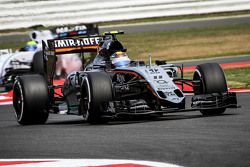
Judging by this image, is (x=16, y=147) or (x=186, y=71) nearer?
(x=16, y=147)

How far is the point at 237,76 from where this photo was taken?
21.3 meters

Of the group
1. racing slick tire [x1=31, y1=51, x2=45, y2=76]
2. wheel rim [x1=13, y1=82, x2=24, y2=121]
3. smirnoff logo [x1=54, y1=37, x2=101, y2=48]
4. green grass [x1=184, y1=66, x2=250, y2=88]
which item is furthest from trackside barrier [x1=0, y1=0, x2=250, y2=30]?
wheel rim [x1=13, y1=82, x2=24, y2=121]

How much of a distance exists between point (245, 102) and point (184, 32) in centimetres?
1758

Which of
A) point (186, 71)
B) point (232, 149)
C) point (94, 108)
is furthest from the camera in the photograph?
point (186, 71)

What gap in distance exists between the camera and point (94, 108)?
11688 mm

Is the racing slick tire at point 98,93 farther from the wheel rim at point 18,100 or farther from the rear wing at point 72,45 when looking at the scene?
the rear wing at point 72,45

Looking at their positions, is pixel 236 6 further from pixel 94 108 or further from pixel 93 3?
pixel 94 108

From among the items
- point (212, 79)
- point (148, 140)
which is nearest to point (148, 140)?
point (148, 140)

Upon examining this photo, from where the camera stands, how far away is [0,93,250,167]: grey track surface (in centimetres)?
820

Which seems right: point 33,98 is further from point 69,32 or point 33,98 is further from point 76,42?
point 69,32

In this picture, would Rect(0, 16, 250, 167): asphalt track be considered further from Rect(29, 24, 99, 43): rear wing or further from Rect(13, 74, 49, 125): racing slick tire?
Rect(29, 24, 99, 43): rear wing

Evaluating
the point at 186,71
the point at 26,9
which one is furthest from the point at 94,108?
the point at 26,9

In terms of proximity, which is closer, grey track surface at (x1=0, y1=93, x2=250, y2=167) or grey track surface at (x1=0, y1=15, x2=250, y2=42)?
grey track surface at (x1=0, y1=93, x2=250, y2=167)

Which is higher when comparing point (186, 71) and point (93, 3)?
point (93, 3)
